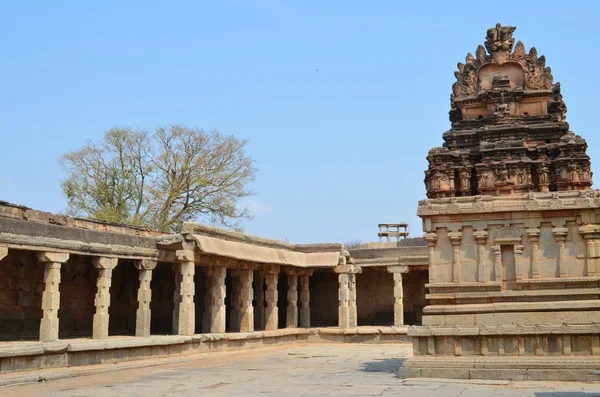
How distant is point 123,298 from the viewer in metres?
22.5

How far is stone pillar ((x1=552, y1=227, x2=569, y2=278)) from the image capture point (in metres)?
12.6

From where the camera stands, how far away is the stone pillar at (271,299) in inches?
950

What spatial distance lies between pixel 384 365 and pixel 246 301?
7.69 m

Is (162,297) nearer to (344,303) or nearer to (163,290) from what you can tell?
(163,290)

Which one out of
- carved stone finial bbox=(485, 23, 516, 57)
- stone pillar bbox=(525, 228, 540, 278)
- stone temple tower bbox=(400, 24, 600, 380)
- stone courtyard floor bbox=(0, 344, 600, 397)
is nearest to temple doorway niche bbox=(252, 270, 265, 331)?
stone courtyard floor bbox=(0, 344, 600, 397)

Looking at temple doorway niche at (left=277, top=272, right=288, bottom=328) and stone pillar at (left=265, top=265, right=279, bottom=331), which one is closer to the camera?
stone pillar at (left=265, top=265, right=279, bottom=331)

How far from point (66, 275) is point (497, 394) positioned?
14.0 m

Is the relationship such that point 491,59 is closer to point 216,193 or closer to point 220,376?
point 220,376

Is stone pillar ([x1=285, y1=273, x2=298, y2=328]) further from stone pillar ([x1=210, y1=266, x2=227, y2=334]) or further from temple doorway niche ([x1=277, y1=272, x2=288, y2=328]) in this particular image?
stone pillar ([x1=210, y1=266, x2=227, y2=334])

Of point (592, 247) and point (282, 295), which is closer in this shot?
point (592, 247)

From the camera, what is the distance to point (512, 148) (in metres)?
15.2

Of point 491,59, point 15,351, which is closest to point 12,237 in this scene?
point 15,351

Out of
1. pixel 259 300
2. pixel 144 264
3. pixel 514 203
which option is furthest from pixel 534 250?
pixel 259 300

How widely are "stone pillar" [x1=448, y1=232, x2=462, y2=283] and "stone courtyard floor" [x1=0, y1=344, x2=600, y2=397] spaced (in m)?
2.16
